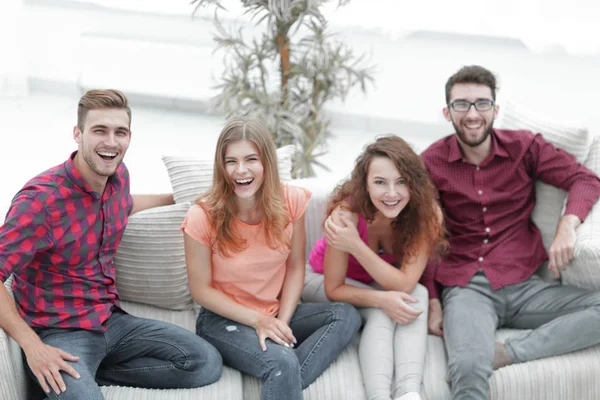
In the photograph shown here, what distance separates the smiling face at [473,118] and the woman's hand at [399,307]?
56 cm

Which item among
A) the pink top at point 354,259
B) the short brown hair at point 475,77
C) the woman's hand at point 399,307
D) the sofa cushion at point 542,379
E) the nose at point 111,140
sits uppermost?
the short brown hair at point 475,77

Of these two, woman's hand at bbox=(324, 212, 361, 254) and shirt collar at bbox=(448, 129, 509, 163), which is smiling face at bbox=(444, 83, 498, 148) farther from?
woman's hand at bbox=(324, 212, 361, 254)

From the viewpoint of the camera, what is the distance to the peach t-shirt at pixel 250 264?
92.4 inches

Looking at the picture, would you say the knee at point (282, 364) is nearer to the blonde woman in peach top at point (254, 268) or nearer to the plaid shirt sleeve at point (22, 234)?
the blonde woman in peach top at point (254, 268)

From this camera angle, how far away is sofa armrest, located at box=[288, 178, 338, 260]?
8.77ft

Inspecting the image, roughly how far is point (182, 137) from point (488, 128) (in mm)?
2671

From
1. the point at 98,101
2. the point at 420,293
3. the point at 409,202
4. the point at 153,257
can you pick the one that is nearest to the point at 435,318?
the point at 420,293

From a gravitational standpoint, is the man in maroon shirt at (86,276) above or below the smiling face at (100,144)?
below

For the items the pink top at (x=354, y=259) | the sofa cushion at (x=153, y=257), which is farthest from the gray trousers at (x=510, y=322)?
the sofa cushion at (x=153, y=257)

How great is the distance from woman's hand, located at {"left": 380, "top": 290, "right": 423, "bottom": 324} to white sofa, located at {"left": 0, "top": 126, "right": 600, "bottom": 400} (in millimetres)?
124

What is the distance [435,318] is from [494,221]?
1.28 ft

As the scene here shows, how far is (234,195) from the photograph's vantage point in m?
2.39

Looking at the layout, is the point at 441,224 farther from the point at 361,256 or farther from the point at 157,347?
the point at 157,347

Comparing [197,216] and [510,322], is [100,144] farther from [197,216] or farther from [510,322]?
[510,322]
